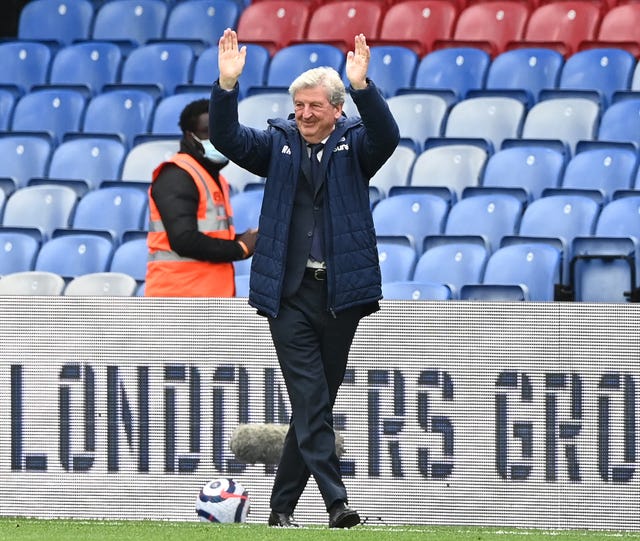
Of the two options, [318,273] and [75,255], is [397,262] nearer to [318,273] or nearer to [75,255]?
[75,255]

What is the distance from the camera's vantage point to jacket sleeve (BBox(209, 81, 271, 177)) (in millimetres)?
5328

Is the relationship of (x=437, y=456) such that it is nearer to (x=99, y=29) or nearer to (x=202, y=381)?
(x=202, y=381)

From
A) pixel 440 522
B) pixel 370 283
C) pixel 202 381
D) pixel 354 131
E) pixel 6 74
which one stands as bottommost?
pixel 440 522

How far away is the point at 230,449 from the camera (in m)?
6.48

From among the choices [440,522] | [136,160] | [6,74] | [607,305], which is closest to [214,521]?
[440,522]

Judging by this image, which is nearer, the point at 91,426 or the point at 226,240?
the point at 91,426

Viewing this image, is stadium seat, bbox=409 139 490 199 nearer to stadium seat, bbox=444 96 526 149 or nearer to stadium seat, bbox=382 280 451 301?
stadium seat, bbox=444 96 526 149

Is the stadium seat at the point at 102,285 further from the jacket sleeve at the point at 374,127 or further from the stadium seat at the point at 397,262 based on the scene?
the jacket sleeve at the point at 374,127

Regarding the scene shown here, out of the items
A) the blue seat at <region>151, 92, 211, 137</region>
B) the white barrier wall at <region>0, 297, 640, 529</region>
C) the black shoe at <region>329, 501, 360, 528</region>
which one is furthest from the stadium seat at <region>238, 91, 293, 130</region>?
the black shoe at <region>329, 501, 360, 528</region>

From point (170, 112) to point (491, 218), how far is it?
10.3 ft

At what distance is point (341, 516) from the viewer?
17.8 ft

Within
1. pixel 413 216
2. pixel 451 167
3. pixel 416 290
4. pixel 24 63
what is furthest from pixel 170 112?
pixel 416 290

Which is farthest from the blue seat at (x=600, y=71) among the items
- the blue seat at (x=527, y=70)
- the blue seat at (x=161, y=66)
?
the blue seat at (x=161, y=66)

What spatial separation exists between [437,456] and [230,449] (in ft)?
2.91
